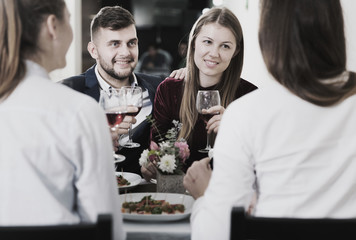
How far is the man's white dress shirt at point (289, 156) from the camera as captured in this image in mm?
1161

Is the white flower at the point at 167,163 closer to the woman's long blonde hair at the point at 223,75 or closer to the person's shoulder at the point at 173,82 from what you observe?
the woman's long blonde hair at the point at 223,75

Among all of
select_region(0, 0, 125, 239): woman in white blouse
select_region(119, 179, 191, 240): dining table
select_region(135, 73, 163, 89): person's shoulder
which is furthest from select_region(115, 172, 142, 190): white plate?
select_region(135, 73, 163, 89): person's shoulder

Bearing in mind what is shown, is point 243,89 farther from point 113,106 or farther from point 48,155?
point 48,155

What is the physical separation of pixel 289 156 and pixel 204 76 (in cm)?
160

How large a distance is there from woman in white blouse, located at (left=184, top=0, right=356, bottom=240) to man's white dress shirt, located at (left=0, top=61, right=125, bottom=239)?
1.02 feet

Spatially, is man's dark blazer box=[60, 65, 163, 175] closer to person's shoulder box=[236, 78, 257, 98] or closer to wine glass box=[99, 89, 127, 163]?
person's shoulder box=[236, 78, 257, 98]

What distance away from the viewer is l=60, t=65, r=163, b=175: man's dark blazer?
2.68 metres

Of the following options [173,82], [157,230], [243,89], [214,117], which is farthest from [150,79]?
[157,230]

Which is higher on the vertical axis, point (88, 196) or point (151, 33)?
point (151, 33)

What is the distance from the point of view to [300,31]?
1182 mm

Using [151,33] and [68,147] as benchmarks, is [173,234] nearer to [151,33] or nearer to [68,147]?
[68,147]

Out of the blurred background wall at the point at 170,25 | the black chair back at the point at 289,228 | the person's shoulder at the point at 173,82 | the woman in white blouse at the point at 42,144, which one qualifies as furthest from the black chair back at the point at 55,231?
the person's shoulder at the point at 173,82

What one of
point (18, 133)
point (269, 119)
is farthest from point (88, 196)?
point (269, 119)

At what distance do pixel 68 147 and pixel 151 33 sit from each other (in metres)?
12.2
